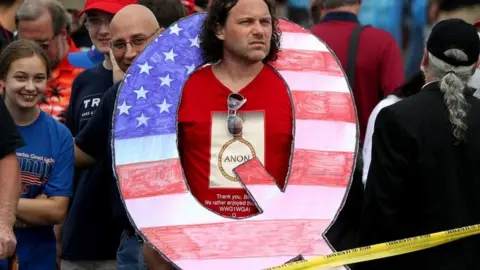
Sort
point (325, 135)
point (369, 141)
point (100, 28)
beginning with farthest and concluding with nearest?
point (100, 28) → point (369, 141) → point (325, 135)

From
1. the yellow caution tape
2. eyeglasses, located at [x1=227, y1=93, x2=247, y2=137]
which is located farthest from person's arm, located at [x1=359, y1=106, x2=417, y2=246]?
eyeglasses, located at [x1=227, y1=93, x2=247, y2=137]

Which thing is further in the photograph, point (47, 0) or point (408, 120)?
point (47, 0)

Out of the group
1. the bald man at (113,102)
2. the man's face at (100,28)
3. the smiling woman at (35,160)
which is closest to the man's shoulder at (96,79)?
the man's face at (100,28)

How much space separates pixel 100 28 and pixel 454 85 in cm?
287

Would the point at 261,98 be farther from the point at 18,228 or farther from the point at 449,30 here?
the point at 18,228

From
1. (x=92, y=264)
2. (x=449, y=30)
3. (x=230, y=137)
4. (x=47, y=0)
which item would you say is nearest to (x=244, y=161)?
(x=230, y=137)

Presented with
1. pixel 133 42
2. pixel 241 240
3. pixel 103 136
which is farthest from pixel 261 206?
pixel 133 42

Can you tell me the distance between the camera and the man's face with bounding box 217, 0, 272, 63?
6262 millimetres

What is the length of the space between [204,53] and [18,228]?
1.40m

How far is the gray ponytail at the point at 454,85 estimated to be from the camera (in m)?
6.05

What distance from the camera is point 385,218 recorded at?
19.8ft

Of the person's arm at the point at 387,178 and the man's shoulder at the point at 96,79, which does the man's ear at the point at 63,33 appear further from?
the person's arm at the point at 387,178

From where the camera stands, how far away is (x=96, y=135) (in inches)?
281

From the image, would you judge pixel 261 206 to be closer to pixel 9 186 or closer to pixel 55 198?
pixel 9 186
